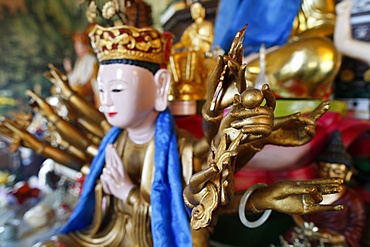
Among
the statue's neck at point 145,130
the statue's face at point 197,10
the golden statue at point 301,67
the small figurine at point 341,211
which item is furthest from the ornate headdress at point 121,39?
the statue's face at point 197,10

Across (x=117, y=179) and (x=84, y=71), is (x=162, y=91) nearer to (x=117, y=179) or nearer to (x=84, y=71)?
(x=117, y=179)

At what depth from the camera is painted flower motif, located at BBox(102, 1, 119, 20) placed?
66 centimetres

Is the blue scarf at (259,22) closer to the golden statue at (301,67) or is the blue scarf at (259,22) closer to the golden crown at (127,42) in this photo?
the golden statue at (301,67)

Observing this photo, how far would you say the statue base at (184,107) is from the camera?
0.91m

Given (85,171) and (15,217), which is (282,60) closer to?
(85,171)

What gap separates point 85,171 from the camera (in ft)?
2.89

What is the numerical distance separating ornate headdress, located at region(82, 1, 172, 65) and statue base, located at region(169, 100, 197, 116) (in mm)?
234

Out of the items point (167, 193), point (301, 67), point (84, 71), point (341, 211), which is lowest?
point (84, 71)

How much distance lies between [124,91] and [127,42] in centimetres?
11

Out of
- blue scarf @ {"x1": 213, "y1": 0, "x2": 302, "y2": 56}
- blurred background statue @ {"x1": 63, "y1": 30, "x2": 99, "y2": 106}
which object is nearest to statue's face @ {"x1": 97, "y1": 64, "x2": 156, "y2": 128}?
blue scarf @ {"x1": 213, "y1": 0, "x2": 302, "y2": 56}

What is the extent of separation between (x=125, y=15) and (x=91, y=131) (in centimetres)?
42

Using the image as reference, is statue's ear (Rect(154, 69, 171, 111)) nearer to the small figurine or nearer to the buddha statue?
the buddha statue

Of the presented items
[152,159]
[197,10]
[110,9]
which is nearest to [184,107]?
[152,159]

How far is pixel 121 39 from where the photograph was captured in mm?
655
